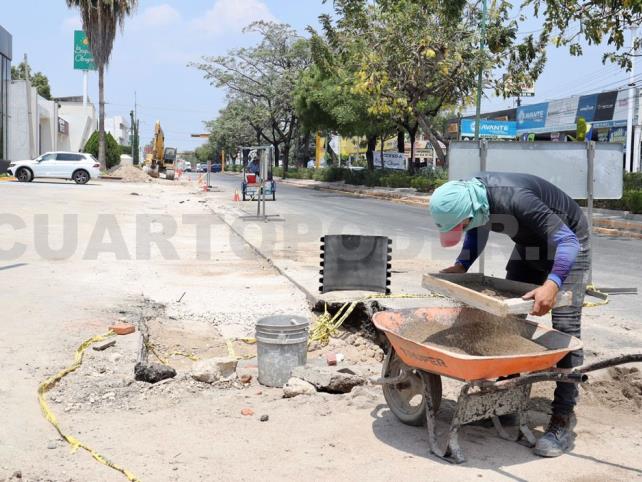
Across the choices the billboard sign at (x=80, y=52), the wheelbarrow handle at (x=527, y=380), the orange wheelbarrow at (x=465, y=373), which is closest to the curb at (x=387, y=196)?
the orange wheelbarrow at (x=465, y=373)

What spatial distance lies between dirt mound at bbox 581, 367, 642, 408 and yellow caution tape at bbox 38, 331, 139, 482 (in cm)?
326

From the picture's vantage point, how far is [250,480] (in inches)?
139

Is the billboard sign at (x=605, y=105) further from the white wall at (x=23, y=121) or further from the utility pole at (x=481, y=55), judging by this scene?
the white wall at (x=23, y=121)

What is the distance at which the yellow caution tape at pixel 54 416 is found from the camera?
144 inches

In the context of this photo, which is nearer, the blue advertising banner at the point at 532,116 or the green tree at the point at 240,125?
the blue advertising banner at the point at 532,116

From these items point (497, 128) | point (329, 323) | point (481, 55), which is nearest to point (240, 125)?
point (497, 128)

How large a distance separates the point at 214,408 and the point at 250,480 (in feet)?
3.74

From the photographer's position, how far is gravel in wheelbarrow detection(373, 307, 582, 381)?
3.56m

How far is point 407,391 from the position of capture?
4.33 m

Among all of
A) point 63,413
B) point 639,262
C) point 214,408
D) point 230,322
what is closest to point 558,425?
point 214,408

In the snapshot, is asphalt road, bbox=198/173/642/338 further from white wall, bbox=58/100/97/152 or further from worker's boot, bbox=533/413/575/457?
white wall, bbox=58/100/97/152

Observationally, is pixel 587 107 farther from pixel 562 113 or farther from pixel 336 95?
pixel 336 95

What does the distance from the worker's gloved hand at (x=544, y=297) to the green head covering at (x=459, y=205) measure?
479mm

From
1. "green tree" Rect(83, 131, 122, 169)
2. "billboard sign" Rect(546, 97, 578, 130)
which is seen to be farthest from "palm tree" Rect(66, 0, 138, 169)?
"billboard sign" Rect(546, 97, 578, 130)
